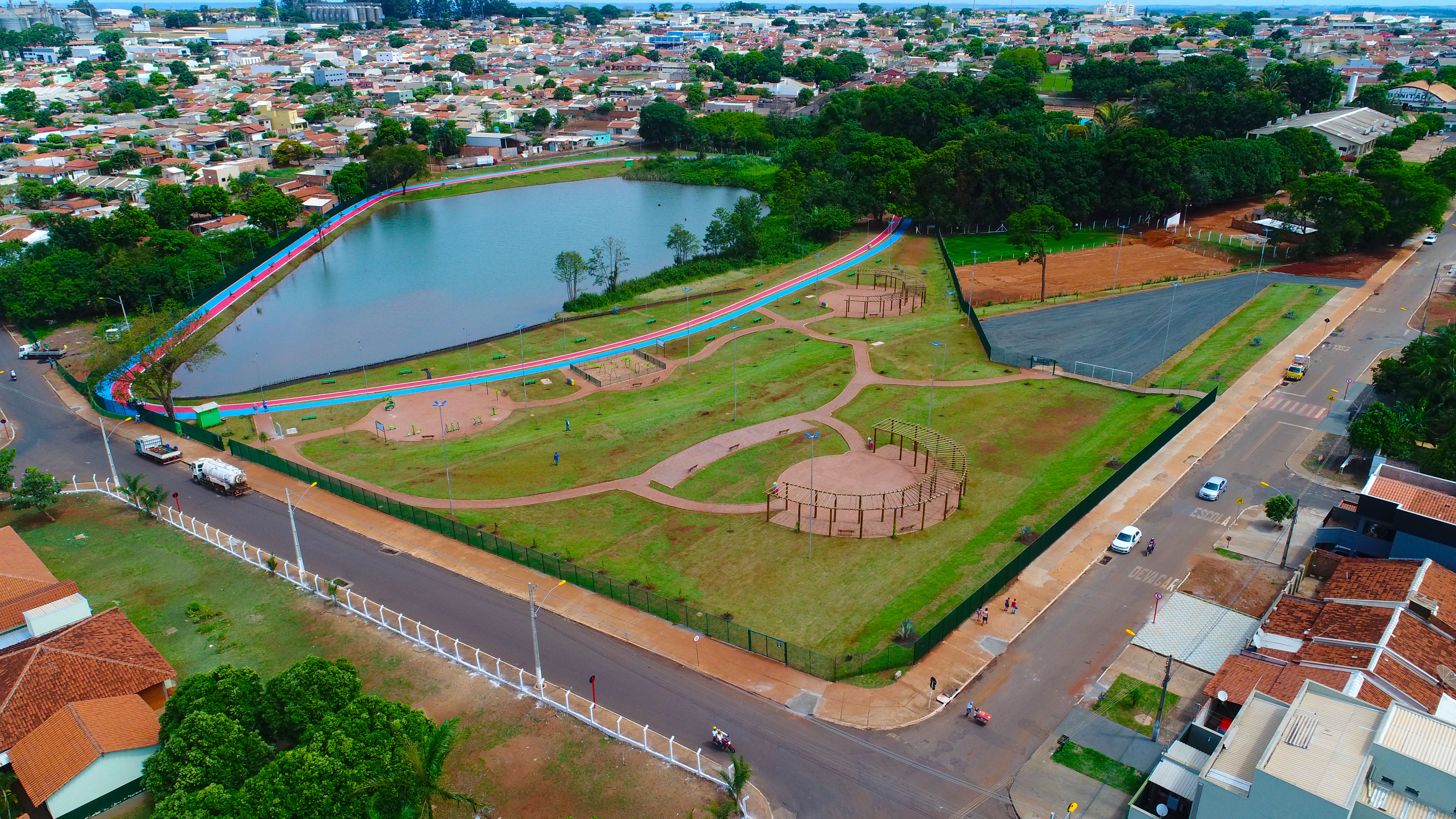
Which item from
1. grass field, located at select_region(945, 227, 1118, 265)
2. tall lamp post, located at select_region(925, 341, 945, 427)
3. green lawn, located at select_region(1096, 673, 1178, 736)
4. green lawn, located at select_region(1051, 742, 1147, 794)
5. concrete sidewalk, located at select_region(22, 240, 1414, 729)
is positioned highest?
grass field, located at select_region(945, 227, 1118, 265)

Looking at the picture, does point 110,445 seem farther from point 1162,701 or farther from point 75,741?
point 1162,701

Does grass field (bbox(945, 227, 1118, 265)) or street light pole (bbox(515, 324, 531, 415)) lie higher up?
grass field (bbox(945, 227, 1118, 265))

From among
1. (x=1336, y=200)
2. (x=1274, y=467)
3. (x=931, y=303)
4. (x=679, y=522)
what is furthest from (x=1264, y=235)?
(x=679, y=522)

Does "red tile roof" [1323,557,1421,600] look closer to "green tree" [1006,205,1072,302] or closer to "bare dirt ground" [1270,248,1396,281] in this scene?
"green tree" [1006,205,1072,302]

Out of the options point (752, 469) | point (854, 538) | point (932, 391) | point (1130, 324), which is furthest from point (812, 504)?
point (1130, 324)

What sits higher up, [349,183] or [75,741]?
[349,183]

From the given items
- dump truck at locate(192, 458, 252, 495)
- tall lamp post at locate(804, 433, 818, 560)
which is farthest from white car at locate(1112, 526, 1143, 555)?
dump truck at locate(192, 458, 252, 495)
